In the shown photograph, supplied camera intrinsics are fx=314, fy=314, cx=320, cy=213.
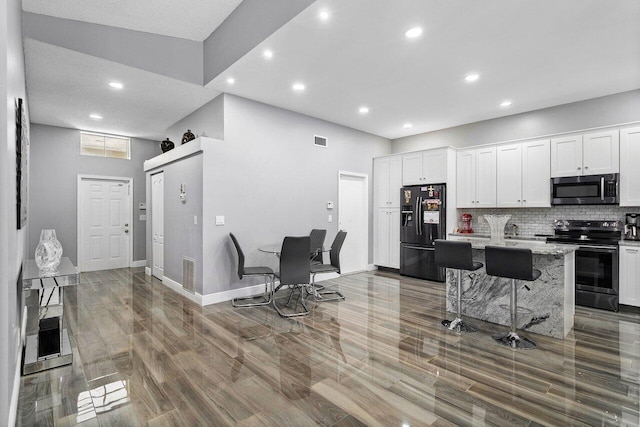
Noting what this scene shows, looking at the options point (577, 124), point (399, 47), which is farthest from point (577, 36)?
point (577, 124)

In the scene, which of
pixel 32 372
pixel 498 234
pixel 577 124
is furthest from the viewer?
pixel 577 124

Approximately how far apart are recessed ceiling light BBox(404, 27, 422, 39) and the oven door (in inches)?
146

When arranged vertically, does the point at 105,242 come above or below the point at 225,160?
below

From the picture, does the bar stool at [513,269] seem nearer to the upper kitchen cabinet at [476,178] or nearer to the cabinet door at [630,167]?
the cabinet door at [630,167]

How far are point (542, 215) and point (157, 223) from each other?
269 inches

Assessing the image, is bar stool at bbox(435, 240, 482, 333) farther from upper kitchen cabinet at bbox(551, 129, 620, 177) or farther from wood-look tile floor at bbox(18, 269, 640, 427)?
upper kitchen cabinet at bbox(551, 129, 620, 177)

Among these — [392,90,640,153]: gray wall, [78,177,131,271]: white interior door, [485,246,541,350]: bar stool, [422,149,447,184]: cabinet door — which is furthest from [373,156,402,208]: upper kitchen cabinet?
[78,177,131,271]: white interior door

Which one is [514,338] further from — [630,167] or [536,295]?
[630,167]

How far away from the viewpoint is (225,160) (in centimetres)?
455

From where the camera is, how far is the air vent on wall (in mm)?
5730

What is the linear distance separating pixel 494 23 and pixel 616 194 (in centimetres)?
324

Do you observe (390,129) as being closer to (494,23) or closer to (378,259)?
(378,259)

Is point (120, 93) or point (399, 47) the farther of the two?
point (120, 93)

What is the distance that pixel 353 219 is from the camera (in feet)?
21.5
